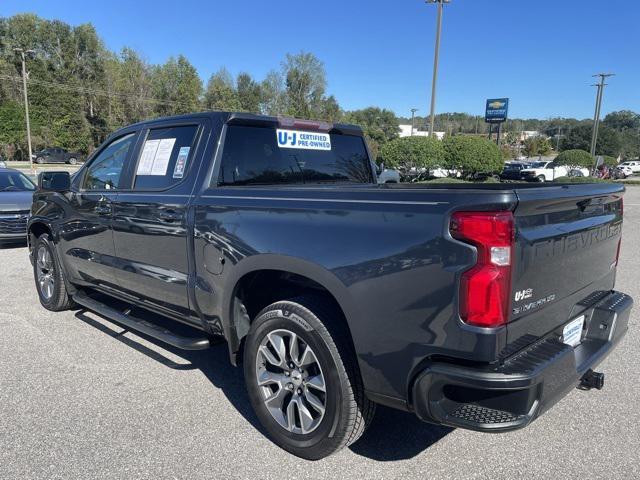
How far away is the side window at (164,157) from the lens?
11.8 ft

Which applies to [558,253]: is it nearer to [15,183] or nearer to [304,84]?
[15,183]

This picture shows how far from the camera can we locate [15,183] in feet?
34.4

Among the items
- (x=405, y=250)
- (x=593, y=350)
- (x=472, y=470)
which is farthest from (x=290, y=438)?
(x=593, y=350)

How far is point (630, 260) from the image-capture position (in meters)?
8.23

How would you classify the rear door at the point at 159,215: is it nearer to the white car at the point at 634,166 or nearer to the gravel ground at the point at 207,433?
the gravel ground at the point at 207,433

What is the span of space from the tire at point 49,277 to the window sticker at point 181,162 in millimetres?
2367

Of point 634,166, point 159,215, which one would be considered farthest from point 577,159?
point 159,215

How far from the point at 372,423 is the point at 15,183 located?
10.2m

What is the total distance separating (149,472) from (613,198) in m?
3.12

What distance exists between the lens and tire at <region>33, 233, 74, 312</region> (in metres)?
5.19

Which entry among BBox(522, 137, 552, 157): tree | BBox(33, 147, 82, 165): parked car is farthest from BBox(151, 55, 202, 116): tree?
BBox(522, 137, 552, 157): tree

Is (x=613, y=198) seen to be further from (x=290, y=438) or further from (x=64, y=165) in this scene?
(x=64, y=165)

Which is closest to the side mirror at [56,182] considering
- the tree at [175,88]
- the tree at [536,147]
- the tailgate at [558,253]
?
the tailgate at [558,253]

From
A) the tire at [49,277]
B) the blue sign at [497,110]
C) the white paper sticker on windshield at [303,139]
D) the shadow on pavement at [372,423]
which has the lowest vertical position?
the shadow on pavement at [372,423]
